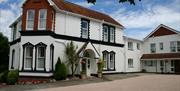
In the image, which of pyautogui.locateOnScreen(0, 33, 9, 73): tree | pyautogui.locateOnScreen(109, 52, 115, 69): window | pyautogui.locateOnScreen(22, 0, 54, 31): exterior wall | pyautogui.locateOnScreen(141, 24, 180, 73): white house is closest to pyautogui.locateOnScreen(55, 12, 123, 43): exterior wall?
pyautogui.locateOnScreen(22, 0, 54, 31): exterior wall

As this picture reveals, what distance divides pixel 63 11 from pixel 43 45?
14.9 feet

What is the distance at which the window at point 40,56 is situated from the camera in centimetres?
2676

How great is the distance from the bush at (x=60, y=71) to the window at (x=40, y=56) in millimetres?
1458

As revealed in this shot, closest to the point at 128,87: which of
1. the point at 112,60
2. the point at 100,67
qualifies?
the point at 100,67

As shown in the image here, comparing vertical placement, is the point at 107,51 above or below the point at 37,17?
below

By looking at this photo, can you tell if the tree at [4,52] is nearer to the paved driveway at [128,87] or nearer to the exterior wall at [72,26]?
the exterior wall at [72,26]

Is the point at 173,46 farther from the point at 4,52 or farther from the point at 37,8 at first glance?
the point at 4,52

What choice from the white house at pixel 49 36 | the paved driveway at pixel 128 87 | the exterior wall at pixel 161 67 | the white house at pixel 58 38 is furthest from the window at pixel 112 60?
the exterior wall at pixel 161 67

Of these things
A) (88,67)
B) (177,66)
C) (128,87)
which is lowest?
(128,87)

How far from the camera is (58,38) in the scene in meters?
28.1

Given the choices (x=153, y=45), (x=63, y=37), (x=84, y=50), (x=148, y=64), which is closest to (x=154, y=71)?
(x=148, y=64)

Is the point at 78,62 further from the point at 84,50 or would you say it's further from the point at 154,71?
the point at 154,71

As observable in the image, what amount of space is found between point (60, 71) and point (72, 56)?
8.12 ft

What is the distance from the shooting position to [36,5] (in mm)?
27750
